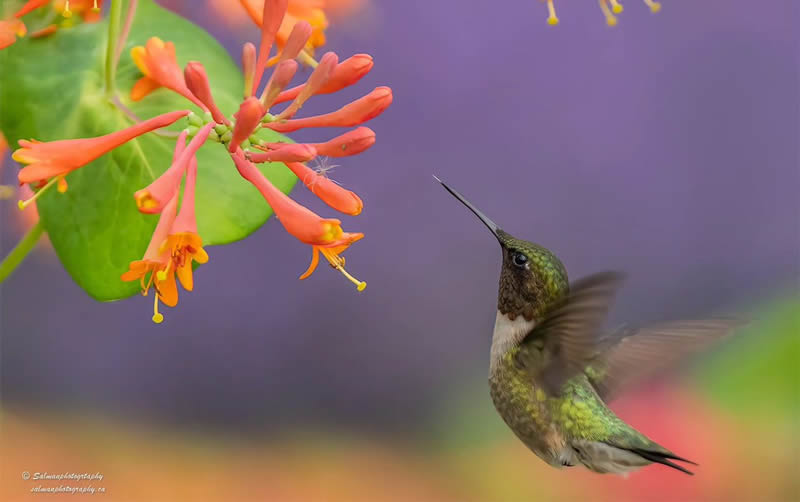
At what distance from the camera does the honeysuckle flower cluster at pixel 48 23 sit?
62cm

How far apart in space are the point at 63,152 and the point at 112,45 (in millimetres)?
104

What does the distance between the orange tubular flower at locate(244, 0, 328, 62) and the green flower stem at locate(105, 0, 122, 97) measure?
0.37 ft

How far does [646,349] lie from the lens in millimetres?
925

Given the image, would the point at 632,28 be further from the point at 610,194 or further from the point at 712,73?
the point at 610,194

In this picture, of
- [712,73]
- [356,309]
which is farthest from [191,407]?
[712,73]

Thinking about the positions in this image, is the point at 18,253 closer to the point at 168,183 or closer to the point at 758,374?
the point at 168,183

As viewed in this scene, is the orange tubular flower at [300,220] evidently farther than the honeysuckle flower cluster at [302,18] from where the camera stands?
No

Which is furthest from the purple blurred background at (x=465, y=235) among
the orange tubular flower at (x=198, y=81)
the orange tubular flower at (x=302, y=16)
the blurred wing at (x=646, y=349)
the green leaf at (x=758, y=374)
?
the orange tubular flower at (x=198, y=81)

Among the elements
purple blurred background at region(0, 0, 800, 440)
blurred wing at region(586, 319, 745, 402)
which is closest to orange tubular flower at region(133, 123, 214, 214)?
blurred wing at region(586, 319, 745, 402)

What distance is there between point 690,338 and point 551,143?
1.45 meters

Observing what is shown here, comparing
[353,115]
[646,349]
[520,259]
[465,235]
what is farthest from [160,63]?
[465,235]

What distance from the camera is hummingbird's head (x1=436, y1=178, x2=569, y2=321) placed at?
85 cm

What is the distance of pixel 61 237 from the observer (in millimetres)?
686

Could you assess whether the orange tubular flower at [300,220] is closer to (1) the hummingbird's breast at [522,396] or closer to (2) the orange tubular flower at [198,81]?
(2) the orange tubular flower at [198,81]
